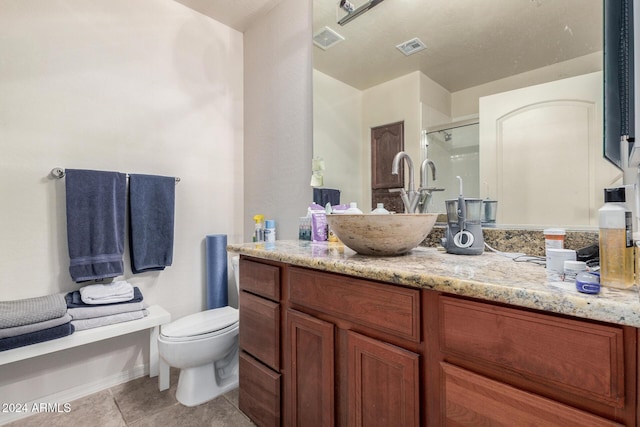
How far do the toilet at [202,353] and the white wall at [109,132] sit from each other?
490mm

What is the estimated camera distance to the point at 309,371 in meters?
1.05

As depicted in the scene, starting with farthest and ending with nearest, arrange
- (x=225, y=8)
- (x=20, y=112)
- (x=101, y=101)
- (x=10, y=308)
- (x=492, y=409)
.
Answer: (x=225, y=8) → (x=101, y=101) → (x=20, y=112) → (x=10, y=308) → (x=492, y=409)

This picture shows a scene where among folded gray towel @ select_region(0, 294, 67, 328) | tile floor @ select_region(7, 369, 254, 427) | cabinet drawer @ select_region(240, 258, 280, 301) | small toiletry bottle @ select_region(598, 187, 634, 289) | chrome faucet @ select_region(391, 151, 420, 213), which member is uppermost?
chrome faucet @ select_region(391, 151, 420, 213)

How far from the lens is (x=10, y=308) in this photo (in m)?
1.39

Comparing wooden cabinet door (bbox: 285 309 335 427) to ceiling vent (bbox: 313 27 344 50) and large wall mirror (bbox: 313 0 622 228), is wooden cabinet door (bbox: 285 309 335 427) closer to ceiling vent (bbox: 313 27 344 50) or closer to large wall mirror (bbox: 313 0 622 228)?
large wall mirror (bbox: 313 0 622 228)

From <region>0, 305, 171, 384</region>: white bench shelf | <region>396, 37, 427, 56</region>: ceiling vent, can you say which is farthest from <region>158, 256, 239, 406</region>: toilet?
<region>396, 37, 427, 56</region>: ceiling vent

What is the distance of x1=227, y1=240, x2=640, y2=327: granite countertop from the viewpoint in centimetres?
51

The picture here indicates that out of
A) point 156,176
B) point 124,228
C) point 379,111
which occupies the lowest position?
point 124,228

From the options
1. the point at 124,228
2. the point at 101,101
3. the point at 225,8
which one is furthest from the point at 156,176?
the point at 225,8

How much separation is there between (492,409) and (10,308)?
1969 millimetres

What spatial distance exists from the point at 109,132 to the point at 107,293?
98cm

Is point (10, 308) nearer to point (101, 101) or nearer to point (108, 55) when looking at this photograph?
point (101, 101)

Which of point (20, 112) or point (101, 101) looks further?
point (101, 101)

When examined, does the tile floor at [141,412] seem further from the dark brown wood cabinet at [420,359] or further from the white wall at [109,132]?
the dark brown wood cabinet at [420,359]
